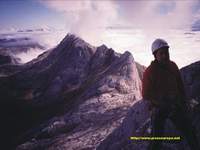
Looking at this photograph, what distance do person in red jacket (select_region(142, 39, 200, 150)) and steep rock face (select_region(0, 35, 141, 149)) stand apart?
18606 mm

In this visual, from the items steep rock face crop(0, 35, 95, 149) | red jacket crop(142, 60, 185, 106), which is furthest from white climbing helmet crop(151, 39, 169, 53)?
steep rock face crop(0, 35, 95, 149)

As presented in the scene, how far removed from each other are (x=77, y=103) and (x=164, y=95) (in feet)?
137

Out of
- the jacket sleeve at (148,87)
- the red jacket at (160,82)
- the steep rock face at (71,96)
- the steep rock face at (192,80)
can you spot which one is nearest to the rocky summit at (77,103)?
the steep rock face at (71,96)

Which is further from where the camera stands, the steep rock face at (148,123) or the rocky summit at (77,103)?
the rocky summit at (77,103)

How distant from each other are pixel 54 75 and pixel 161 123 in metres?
77.4

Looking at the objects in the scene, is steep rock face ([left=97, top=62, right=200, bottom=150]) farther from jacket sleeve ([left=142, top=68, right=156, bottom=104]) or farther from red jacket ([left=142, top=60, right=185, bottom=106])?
jacket sleeve ([left=142, top=68, right=156, bottom=104])

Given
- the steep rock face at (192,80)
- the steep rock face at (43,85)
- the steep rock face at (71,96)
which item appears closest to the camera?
the steep rock face at (192,80)

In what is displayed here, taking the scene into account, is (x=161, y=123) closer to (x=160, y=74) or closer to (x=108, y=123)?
(x=160, y=74)

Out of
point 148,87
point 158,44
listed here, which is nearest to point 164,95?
point 148,87

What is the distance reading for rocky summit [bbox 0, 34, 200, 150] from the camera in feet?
61.3

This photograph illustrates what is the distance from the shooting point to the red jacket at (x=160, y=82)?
245 inches

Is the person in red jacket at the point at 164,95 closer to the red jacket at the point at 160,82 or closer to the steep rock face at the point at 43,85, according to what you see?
the red jacket at the point at 160,82

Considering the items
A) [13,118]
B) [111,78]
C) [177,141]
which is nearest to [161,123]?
[177,141]

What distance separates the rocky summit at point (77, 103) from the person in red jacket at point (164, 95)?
10.7 feet
